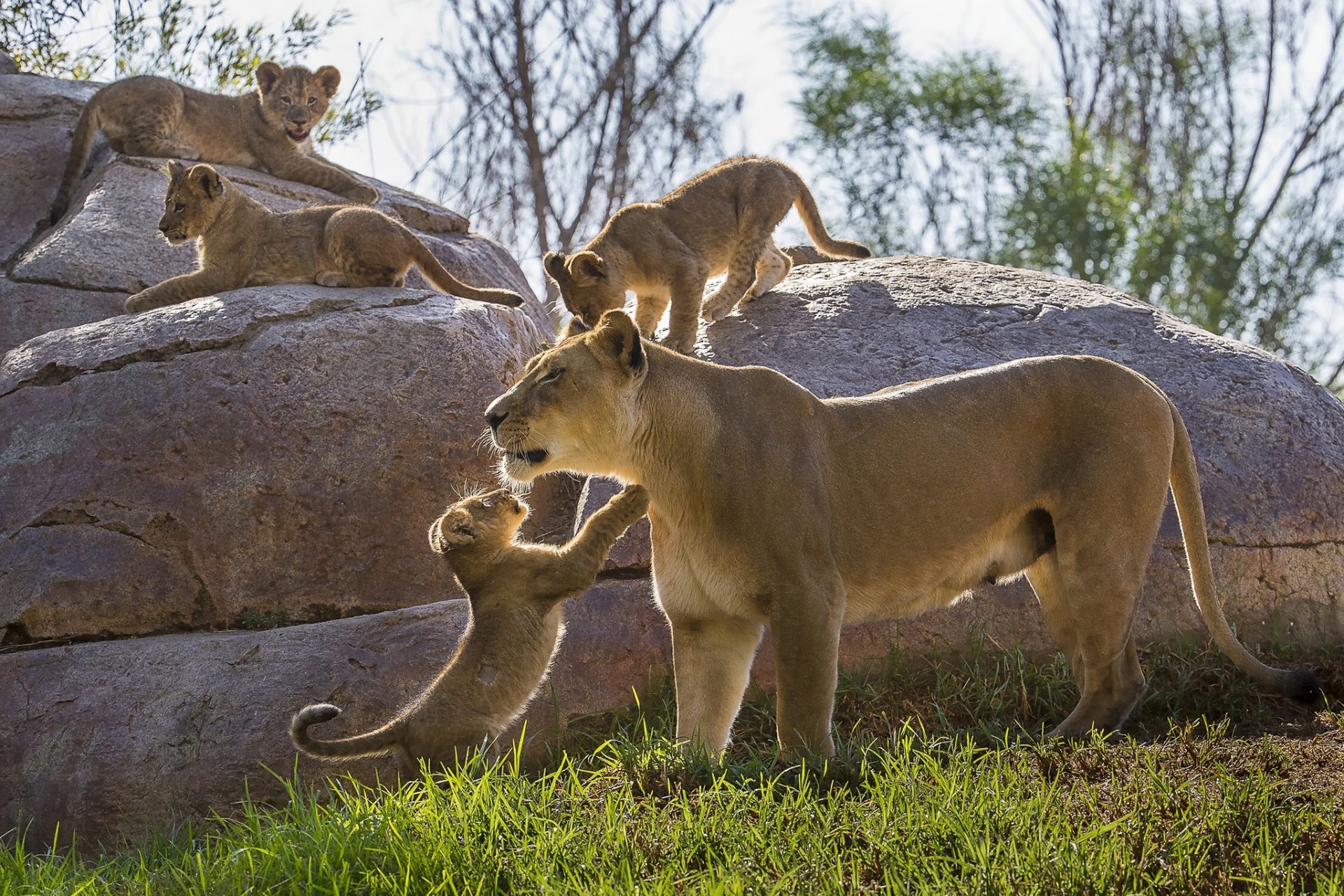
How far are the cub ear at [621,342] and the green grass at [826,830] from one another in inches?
54.3

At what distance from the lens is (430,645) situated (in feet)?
20.4

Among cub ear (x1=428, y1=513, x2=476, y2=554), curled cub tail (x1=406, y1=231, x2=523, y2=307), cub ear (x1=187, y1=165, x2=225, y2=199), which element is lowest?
cub ear (x1=428, y1=513, x2=476, y2=554)

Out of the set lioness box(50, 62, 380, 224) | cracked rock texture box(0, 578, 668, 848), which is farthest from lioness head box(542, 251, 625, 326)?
lioness box(50, 62, 380, 224)

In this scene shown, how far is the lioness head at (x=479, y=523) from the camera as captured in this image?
17.9ft

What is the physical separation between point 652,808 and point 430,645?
7.28ft

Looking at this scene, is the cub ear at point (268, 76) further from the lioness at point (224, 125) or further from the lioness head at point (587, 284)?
the lioness head at point (587, 284)

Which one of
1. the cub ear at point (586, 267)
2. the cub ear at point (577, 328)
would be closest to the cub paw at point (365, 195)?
Answer: the cub ear at point (586, 267)

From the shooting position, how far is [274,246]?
28.1ft

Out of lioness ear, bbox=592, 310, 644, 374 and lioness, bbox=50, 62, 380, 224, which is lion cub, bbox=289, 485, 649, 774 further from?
lioness, bbox=50, 62, 380, 224

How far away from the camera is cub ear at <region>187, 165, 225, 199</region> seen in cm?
848

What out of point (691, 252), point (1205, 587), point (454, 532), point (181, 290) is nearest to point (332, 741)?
point (454, 532)

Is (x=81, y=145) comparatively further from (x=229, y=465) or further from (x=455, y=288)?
(x=229, y=465)

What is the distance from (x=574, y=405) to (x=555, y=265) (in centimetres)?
266

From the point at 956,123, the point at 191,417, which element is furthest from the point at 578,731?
the point at 956,123
